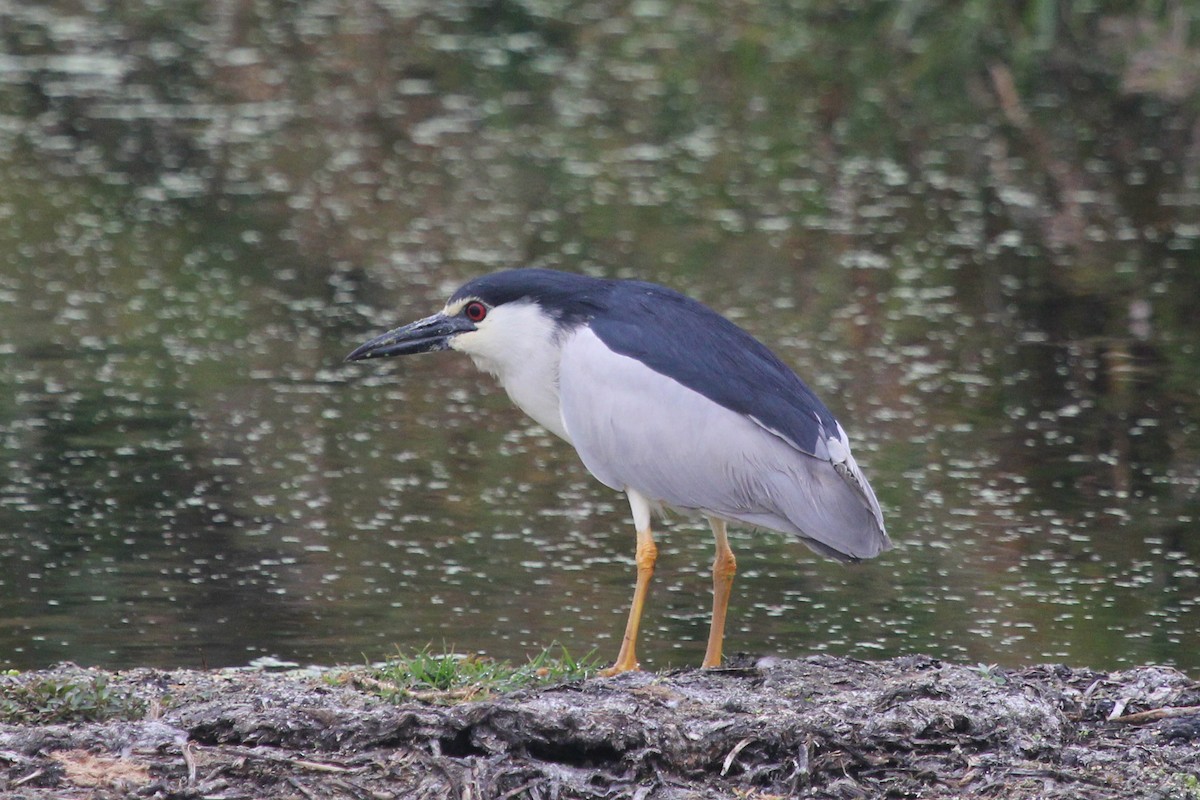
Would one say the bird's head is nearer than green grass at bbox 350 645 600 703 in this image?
No

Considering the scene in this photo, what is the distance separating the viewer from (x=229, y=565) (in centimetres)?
664

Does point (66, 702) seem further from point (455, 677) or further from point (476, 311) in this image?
point (476, 311)

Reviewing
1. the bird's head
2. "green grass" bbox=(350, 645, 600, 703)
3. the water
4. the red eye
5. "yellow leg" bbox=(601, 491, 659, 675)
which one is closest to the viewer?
"green grass" bbox=(350, 645, 600, 703)

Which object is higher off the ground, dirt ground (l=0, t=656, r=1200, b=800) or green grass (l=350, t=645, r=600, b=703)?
dirt ground (l=0, t=656, r=1200, b=800)

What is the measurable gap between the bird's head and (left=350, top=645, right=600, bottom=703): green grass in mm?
900

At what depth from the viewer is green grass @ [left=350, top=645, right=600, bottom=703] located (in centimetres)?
486

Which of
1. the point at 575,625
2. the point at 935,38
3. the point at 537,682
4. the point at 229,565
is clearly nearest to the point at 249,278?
the point at 229,565

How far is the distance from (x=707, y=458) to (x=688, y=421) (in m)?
0.12

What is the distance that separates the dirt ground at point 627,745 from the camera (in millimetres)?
4117

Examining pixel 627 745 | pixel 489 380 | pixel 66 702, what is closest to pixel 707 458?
pixel 627 745

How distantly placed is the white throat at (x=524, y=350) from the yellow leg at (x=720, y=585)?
1.72 ft

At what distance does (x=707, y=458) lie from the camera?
17.4 ft

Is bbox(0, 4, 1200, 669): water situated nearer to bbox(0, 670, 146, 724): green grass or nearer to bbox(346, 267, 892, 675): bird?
bbox(346, 267, 892, 675): bird

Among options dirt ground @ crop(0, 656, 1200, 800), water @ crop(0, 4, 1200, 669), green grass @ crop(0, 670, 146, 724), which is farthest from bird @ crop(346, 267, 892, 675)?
green grass @ crop(0, 670, 146, 724)
